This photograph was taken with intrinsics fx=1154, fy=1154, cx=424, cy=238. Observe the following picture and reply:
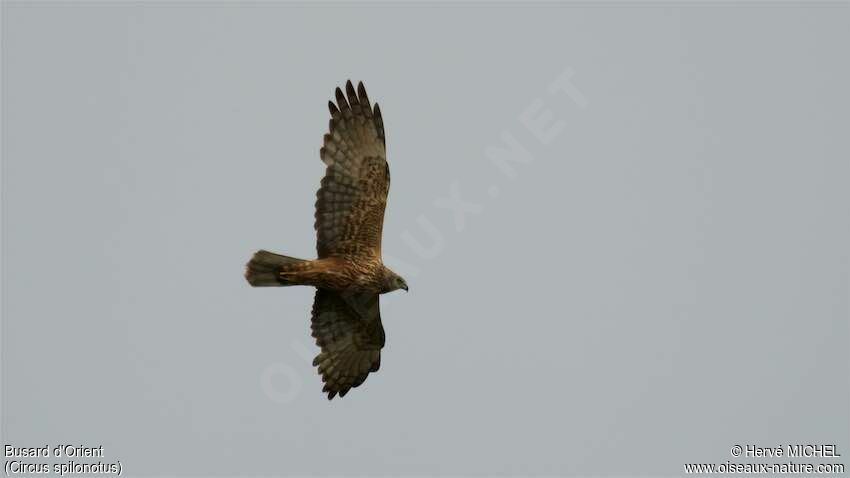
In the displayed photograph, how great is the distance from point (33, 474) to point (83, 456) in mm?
801

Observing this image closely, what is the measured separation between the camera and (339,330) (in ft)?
50.1

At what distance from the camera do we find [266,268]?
44.5 feet

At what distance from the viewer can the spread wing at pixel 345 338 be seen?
1508 cm

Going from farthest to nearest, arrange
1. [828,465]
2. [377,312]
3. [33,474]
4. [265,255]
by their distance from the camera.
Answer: [828,465] < [33,474] < [377,312] < [265,255]

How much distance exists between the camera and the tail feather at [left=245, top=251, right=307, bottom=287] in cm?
1351

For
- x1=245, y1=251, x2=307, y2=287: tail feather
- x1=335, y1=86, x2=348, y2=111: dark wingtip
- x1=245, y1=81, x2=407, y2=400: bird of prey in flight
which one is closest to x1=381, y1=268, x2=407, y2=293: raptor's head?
x1=245, y1=81, x2=407, y2=400: bird of prey in flight

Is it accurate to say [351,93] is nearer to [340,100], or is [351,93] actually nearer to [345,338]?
[340,100]

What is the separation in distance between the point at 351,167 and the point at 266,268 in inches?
62.6

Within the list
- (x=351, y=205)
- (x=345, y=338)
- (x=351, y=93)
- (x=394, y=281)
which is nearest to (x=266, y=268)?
(x=351, y=205)

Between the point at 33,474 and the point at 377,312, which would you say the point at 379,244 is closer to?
the point at 377,312

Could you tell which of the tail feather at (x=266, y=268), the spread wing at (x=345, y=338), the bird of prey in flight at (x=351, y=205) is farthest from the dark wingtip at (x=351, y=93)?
the spread wing at (x=345, y=338)

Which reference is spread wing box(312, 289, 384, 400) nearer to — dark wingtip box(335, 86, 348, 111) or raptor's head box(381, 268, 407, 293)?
raptor's head box(381, 268, 407, 293)

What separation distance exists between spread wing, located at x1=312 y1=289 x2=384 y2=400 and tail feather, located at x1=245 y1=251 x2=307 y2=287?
4.65ft

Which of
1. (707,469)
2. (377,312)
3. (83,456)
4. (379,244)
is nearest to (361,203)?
(379,244)
